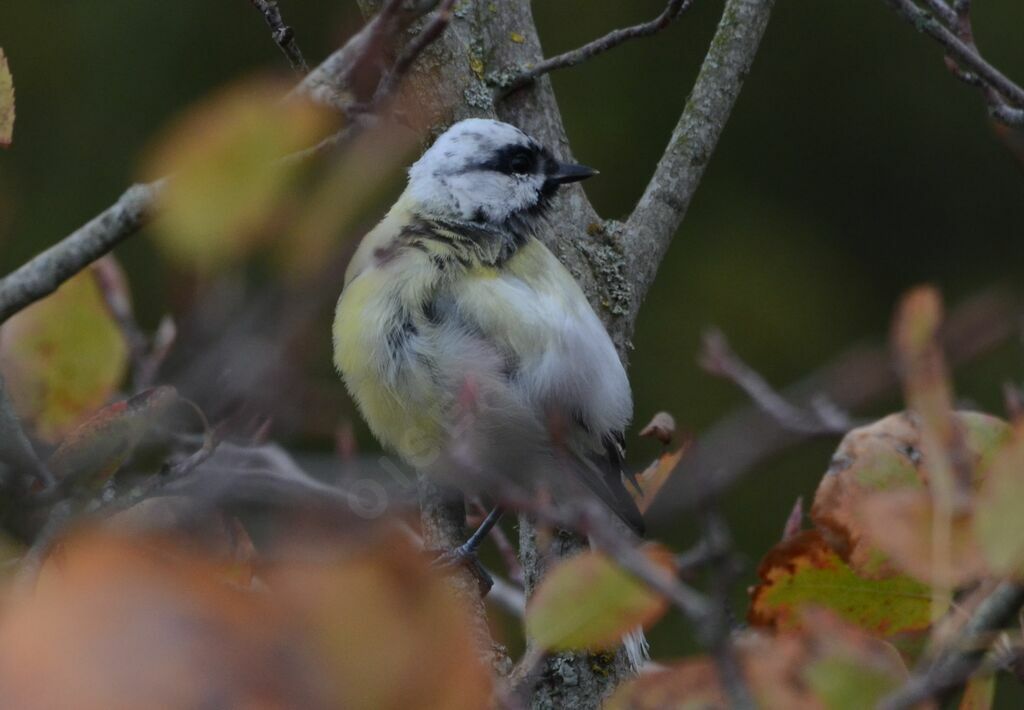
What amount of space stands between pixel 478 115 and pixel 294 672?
1.15 meters

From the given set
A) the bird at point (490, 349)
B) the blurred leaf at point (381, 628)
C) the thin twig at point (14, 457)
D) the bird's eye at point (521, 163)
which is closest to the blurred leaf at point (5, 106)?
the thin twig at point (14, 457)

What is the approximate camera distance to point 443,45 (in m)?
1.49

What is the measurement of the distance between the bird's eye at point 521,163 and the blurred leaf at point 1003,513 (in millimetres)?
1159

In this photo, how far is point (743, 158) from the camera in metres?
4.16

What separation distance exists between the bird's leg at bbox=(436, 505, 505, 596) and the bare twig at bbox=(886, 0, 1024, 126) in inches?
27.6

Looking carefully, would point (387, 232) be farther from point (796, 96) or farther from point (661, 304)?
point (796, 96)

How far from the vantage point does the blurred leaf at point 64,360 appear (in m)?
1.12

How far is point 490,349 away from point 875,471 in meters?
0.77

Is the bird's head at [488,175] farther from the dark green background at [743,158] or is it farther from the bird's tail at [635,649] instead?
the dark green background at [743,158]

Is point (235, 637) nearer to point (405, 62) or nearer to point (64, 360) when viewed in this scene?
point (405, 62)

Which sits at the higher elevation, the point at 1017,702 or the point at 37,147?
the point at 37,147

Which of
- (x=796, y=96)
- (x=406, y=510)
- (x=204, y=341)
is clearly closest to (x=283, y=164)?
(x=204, y=341)

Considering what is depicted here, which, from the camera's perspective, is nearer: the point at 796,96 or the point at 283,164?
the point at 283,164

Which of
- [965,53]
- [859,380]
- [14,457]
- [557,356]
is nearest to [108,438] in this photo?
[14,457]
